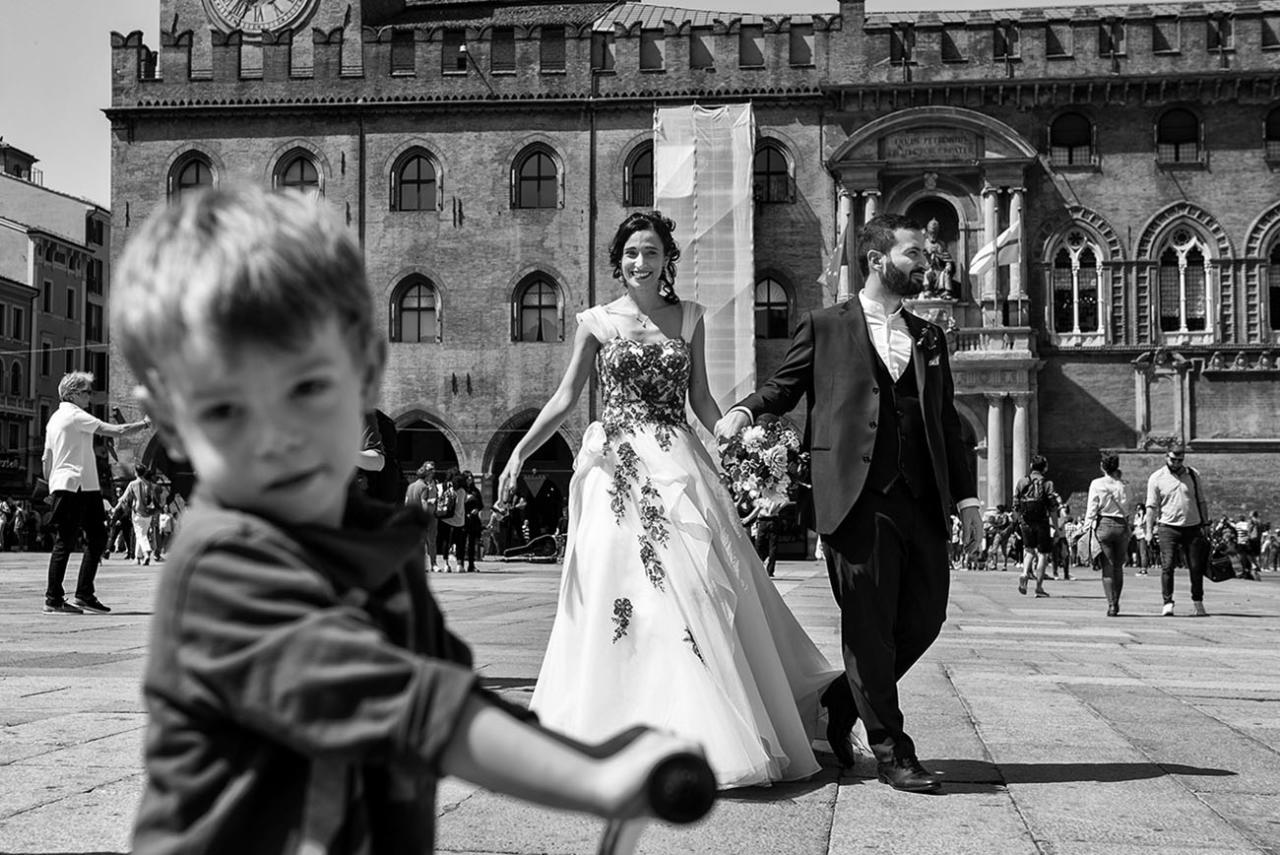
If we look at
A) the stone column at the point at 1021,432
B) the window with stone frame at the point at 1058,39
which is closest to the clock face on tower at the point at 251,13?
the window with stone frame at the point at 1058,39

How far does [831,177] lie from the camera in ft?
124

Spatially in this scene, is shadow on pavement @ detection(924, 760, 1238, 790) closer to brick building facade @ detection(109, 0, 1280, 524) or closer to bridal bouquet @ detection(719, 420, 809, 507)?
bridal bouquet @ detection(719, 420, 809, 507)

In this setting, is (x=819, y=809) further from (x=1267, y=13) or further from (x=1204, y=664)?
(x=1267, y=13)

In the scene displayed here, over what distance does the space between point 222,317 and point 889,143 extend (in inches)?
1467

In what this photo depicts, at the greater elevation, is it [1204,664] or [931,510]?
[931,510]

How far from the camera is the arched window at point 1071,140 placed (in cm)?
3744

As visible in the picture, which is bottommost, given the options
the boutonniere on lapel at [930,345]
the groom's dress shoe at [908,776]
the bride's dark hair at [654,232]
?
the groom's dress shoe at [908,776]

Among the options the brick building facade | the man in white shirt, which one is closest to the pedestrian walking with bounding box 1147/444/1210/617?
the man in white shirt

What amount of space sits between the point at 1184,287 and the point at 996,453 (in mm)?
6321

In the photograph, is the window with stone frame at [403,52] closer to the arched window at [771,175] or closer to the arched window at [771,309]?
the arched window at [771,175]

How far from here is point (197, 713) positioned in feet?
4.85

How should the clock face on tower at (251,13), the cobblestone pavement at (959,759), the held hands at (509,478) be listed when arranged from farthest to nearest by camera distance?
the clock face on tower at (251,13) → the held hands at (509,478) → the cobblestone pavement at (959,759)

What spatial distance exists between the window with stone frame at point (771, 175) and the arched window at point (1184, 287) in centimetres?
940

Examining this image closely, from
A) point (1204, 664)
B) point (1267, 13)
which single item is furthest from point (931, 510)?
point (1267, 13)
